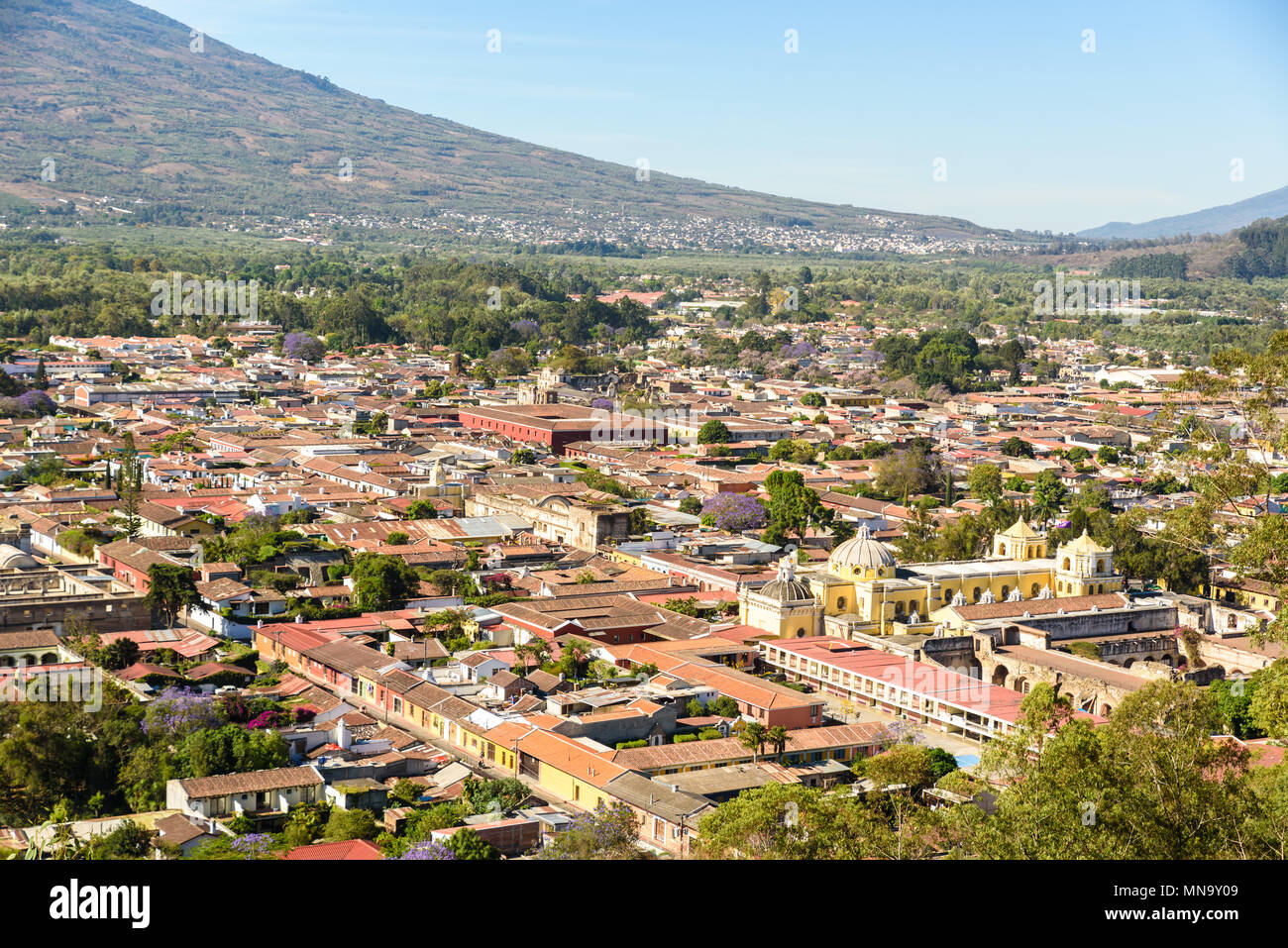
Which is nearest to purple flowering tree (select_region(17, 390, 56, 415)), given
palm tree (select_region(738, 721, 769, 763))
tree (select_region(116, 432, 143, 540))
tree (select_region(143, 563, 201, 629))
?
tree (select_region(116, 432, 143, 540))

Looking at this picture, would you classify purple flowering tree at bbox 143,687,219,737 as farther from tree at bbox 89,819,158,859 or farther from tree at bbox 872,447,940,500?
tree at bbox 872,447,940,500

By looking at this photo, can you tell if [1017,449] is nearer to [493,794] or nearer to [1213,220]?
[493,794]

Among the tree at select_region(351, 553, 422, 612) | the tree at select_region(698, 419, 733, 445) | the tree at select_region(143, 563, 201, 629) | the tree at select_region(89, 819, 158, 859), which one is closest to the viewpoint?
the tree at select_region(89, 819, 158, 859)

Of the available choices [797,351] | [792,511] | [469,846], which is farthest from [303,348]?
[469,846]

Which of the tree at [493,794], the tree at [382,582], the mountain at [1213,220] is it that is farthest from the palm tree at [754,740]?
the mountain at [1213,220]

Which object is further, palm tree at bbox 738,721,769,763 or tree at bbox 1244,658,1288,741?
palm tree at bbox 738,721,769,763

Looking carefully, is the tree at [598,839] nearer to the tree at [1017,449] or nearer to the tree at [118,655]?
the tree at [118,655]
